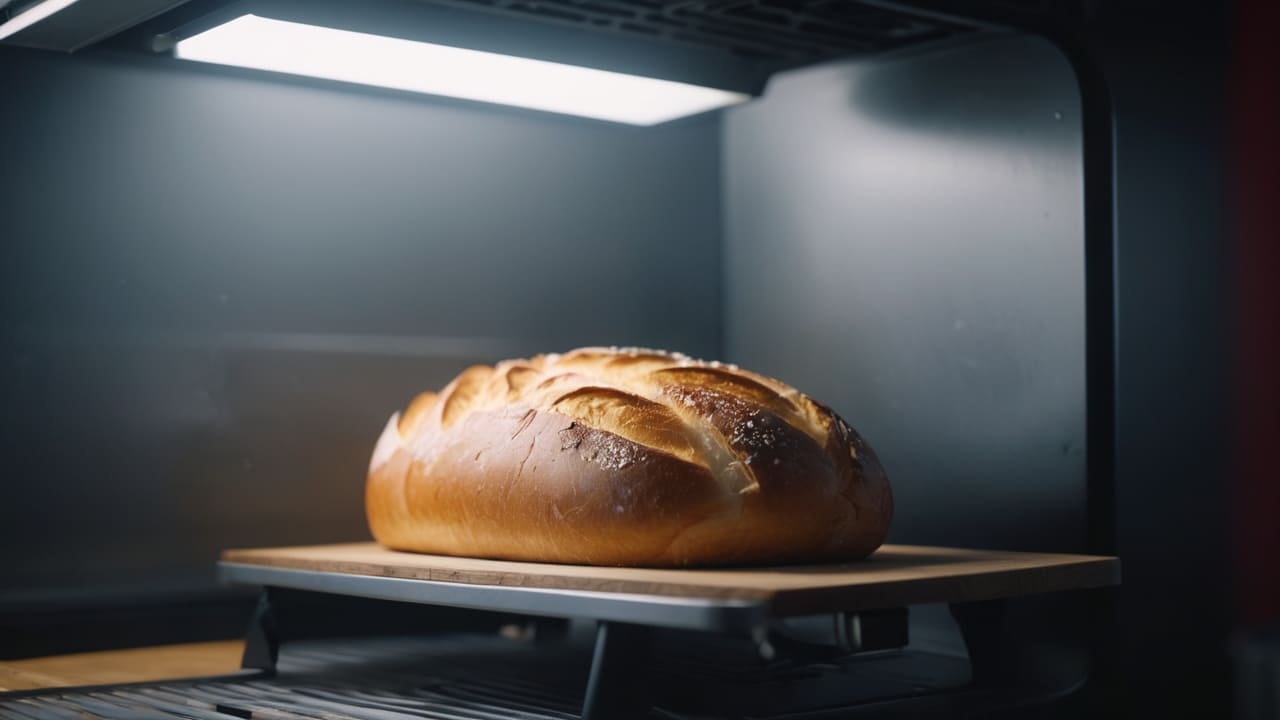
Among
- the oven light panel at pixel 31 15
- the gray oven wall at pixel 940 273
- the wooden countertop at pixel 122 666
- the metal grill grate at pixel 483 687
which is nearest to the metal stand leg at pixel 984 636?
the metal grill grate at pixel 483 687

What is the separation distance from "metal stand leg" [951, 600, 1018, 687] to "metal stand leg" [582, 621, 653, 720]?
0.36 meters

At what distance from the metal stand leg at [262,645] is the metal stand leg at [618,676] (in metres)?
0.45

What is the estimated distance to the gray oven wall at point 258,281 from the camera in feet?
5.03

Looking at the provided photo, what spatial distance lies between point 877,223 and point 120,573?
97 centimetres

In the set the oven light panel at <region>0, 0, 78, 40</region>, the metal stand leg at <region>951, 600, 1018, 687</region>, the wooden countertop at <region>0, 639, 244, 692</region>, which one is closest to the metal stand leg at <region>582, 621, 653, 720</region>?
the metal stand leg at <region>951, 600, 1018, 687</region>

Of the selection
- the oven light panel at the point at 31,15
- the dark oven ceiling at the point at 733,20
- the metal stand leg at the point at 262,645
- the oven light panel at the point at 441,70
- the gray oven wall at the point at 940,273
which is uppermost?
the dark oven ceiling at the point at 733,20

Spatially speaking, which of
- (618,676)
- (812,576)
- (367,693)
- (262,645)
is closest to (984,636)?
(812,576)

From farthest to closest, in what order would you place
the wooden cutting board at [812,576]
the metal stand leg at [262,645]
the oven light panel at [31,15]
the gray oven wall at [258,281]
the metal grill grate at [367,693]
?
1. the gray oven wall at [258,281]
2. the metal stand leg at [262,645]
3. the oven light panel at [31,15]
4. the metal grill grate at [367,693]
5. the wooden cutting board at [812,576]

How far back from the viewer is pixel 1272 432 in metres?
1.53

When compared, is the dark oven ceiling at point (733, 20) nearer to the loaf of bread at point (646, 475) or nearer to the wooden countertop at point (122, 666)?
the loaf of bread at point (646, 475)

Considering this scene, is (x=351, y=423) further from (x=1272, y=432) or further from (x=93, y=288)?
(x=1272, y=432)

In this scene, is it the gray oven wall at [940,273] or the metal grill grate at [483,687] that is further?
the gray oven wall at [940,273]

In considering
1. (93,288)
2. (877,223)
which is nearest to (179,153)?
(93,288)

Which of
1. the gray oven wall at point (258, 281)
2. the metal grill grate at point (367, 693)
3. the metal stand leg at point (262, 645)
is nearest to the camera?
the metal grill grate at point (367, 693)
